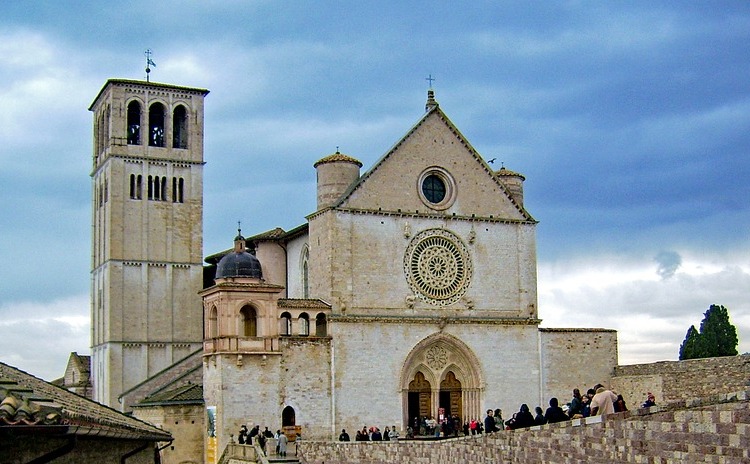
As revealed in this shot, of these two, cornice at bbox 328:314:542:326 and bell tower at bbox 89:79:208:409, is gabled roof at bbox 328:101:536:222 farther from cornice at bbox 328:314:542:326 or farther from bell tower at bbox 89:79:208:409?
bell tower at bbox 89:79:208:409

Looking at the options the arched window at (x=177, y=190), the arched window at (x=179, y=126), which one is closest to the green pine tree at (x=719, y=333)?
the arched window at (x=177, y=190)

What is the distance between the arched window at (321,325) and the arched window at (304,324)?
0.40 meters

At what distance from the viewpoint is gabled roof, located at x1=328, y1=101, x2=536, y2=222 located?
1804 inches

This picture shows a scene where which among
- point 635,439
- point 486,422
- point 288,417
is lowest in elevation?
point 288,417

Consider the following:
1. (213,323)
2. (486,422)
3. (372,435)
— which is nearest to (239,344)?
(213,323)

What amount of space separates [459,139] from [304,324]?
428 inches

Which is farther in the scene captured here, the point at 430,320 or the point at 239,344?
the point at 430,320

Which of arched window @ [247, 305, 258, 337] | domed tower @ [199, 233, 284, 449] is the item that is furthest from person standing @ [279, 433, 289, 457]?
arched window @ [247, 305, 258, 337]

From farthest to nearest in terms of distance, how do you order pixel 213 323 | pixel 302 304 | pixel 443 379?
pixel 443 379, pixel 302 304, pixel 213 323

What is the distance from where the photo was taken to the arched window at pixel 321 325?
44656mm

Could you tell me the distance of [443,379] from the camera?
4759cm

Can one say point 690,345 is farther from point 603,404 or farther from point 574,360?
point 603,404

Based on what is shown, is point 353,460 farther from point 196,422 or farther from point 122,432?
point 122,432

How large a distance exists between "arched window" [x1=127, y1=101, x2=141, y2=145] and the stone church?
32.9ft
